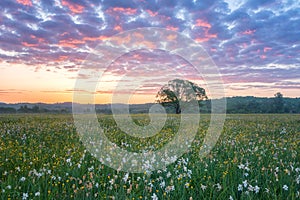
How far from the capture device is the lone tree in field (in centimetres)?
6238

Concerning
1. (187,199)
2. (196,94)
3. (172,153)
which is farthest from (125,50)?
(196,94)

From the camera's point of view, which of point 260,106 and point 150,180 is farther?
point 260,106

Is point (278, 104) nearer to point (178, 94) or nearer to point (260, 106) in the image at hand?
point (260, 106)

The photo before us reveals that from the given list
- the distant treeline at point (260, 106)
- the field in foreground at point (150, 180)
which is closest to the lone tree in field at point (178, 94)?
the distant treeline at point (260, 106)

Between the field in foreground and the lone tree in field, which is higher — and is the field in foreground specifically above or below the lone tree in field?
below

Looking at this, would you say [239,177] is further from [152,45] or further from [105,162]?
[152,45]

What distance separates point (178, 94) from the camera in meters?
63.4

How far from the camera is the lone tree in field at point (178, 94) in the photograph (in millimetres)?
62375

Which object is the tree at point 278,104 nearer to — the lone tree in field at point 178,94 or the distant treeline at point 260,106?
the distant treeline at point 260,106

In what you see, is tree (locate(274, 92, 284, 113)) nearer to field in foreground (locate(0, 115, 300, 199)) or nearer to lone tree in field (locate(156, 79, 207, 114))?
lone tree in field (locate(156, 79, 207, 114))

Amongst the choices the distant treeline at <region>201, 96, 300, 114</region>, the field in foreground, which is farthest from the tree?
the field in foreground

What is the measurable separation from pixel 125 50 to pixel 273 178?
8.19 meters

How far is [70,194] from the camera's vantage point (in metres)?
4.91

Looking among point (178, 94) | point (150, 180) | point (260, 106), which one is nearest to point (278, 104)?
point (260, 106)
